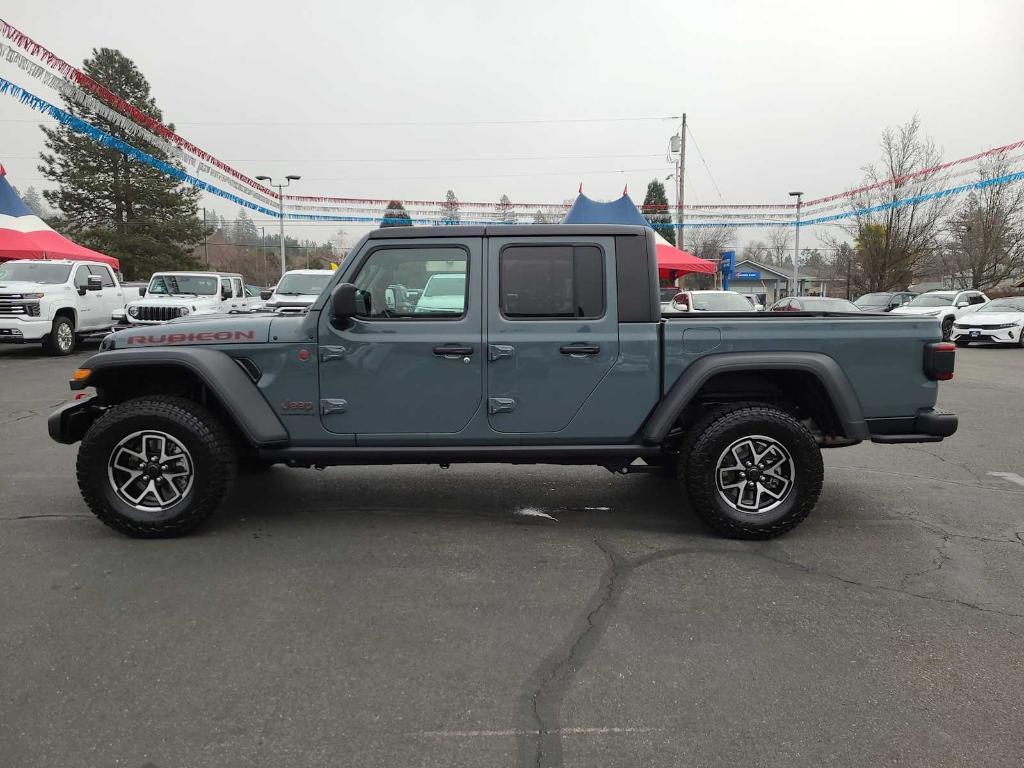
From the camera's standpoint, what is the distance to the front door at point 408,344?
163 inches

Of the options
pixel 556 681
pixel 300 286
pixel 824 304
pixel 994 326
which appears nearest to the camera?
pixel 556 681

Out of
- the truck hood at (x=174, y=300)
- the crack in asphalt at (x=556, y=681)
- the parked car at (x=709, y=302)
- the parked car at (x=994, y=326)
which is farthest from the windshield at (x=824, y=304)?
the crack in asphalt at (x=556, y=681)

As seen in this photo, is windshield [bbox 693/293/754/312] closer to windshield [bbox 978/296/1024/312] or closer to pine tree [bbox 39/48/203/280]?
windshield [bbox 978/296/1024/312]

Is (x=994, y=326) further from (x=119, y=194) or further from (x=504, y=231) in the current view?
(x=119, y=194)

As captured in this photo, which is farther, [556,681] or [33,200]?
[33,200]

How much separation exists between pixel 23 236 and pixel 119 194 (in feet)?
74.6

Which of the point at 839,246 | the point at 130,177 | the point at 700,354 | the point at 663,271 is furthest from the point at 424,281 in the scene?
the point at 130,177

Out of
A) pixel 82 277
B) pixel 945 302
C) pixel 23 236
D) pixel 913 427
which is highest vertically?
pixel 23 236

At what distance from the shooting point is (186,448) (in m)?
4.11

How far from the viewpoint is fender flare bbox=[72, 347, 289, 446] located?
4039 mm

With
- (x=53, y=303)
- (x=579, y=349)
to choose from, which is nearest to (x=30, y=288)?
(x=53, y=303)

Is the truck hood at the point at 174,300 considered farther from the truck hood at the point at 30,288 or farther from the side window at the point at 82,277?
the truck hood at the point at 30,288

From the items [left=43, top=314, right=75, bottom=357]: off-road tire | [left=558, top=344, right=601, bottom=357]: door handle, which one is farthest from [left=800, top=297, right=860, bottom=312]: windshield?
[left=43, top=314, right=75, bottom=357]: off-road tire

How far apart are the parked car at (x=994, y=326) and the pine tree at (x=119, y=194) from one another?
40015mm
